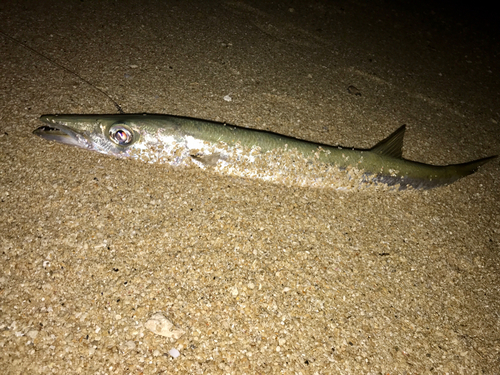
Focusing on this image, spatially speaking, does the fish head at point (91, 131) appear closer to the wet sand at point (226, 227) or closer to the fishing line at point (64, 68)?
the wet sand at point (226, 227)

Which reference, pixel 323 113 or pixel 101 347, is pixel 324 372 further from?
pixel 323 113

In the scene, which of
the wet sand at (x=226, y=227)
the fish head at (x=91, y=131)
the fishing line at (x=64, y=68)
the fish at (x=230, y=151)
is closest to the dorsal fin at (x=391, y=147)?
the fish at (x=230, y=151)

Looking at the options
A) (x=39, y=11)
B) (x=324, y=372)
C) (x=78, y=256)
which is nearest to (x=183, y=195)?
(x=78, y=256)

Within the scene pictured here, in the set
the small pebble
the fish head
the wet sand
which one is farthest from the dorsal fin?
the small pebble

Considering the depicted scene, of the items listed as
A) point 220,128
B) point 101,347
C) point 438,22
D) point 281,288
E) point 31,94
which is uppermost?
point 438,22

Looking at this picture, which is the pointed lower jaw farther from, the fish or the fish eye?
the fish eye

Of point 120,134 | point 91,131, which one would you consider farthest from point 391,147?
point 91,131

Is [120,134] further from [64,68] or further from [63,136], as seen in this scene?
[64,68]

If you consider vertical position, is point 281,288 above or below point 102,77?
below
